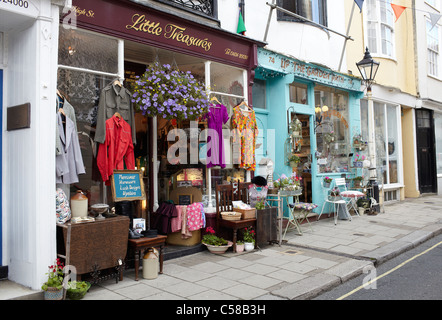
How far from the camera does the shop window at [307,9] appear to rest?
32.2ft

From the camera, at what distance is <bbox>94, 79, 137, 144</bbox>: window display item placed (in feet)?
18.7

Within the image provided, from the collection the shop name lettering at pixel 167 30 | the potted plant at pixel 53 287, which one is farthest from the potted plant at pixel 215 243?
the shop name lettering at pixel 167 30

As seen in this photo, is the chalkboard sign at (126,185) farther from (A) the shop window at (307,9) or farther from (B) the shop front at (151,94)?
(A) the shop window at (307,9)

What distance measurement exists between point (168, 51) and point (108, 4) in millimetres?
1583

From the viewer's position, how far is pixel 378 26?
43.2 ft

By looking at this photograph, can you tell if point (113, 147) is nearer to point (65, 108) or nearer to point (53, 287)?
point (65, 108)

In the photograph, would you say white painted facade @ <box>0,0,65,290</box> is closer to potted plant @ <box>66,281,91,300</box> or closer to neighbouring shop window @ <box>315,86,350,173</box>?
potted plant @ <box>66,281,91,300</box>

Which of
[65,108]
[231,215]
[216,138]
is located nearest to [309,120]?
[216,138]

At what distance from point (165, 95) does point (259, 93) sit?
→ 12.8 feet

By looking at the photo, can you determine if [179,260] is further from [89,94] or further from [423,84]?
[423,84]

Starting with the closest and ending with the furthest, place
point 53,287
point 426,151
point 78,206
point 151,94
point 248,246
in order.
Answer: point 53,287
point 78,206
point 151,94
point 248,246
point 426,151

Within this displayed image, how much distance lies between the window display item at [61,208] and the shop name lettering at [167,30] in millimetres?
2960

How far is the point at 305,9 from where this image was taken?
10250 mm
